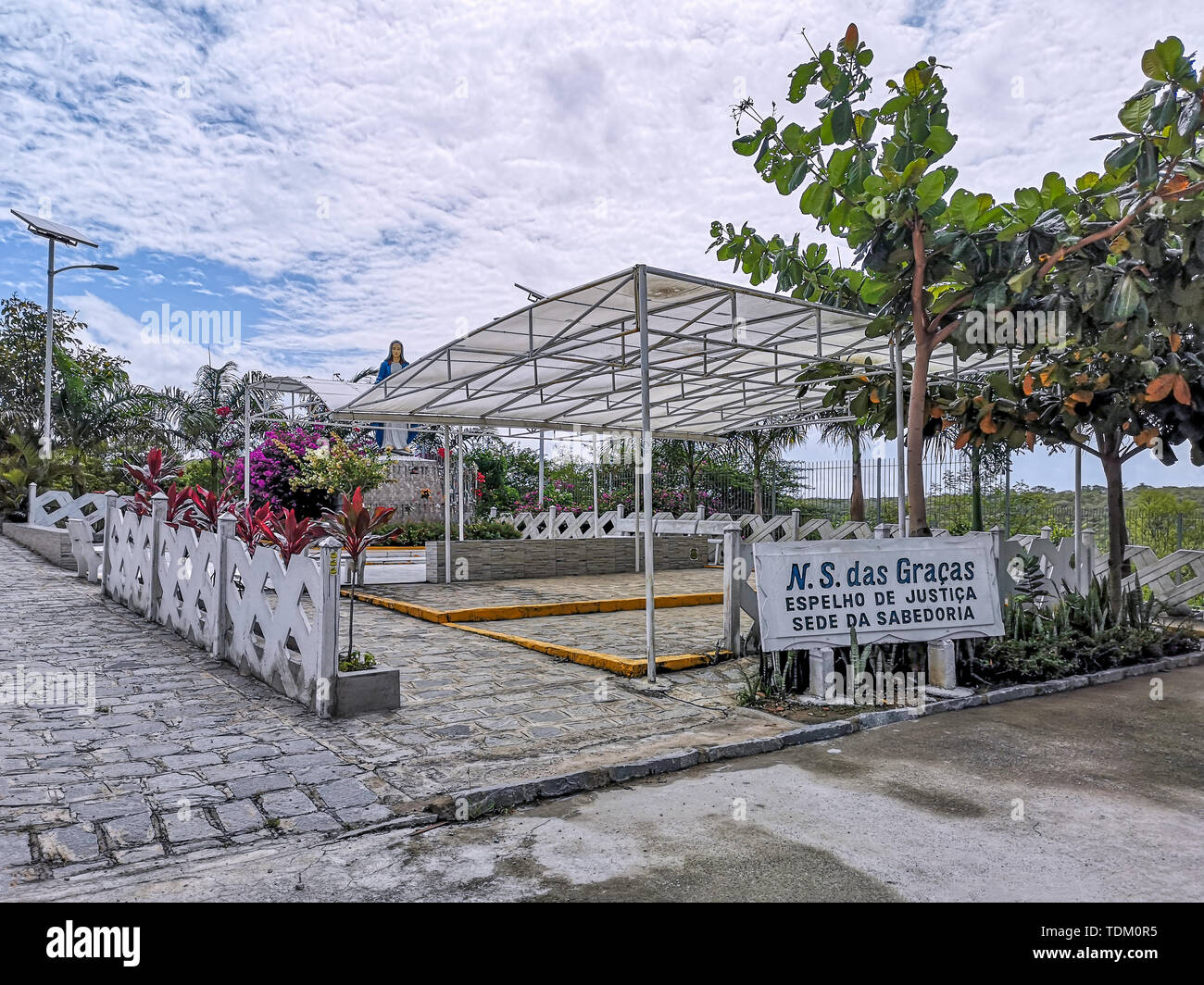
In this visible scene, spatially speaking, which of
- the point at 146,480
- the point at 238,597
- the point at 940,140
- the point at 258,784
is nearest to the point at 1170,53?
the point at 940,140

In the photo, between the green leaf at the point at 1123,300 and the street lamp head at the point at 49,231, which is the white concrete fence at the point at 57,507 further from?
the green leaf at the point at 1123,300

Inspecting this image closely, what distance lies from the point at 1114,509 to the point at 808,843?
24.3 feet

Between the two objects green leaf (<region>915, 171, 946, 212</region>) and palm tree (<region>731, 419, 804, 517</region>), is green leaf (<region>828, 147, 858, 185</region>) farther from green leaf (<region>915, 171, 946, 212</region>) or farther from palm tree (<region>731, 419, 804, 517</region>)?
palm tree (<region>731, 419, 804, 517</region>)

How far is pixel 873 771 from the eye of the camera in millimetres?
4730

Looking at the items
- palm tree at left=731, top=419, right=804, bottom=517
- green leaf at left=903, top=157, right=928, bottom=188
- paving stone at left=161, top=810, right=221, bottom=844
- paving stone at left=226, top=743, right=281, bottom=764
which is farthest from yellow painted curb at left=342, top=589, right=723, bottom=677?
palm tree at left=731, top=419, right=804, bottom=517

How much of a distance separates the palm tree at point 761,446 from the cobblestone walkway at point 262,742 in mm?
13593

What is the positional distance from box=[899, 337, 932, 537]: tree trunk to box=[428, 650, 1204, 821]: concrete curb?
159cm

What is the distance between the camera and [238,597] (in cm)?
708

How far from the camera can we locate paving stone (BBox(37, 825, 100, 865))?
11.3 ft

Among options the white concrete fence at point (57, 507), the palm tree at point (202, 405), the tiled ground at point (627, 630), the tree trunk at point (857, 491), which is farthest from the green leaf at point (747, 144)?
the palm tree at point (202, 405)
